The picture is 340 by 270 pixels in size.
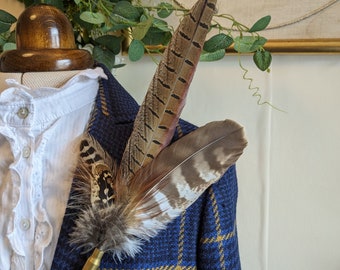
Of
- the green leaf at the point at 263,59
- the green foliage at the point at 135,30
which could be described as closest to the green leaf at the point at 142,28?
the green foliage at the point at 135,30

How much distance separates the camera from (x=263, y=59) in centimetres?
69

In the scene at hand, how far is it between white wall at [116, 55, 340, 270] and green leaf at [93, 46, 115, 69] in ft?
0.64

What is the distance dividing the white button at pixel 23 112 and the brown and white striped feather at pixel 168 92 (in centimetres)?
16

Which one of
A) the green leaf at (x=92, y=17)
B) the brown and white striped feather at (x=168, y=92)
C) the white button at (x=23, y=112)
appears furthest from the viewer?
the green leaf at (x=92, y=17)

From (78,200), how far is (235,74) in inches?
17.9

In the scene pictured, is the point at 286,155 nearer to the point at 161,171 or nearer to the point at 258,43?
the point at 258,43

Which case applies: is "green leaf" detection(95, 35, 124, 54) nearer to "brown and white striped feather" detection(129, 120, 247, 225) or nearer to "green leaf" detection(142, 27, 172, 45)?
"green leaf" detection(142, 27, 172, 45)

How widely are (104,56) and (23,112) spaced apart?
261mm

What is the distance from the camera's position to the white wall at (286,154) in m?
0.75

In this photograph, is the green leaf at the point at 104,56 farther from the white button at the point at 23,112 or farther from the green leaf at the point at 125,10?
the white button at the point at 23,112

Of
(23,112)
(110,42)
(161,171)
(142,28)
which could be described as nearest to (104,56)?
(110,42)

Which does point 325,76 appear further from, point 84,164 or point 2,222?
point 2,222

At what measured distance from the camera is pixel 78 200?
493 mm

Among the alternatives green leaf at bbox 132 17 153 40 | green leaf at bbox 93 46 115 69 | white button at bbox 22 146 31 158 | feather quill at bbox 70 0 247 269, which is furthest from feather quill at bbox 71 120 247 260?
green leaf at bbox 93 46 115 69
